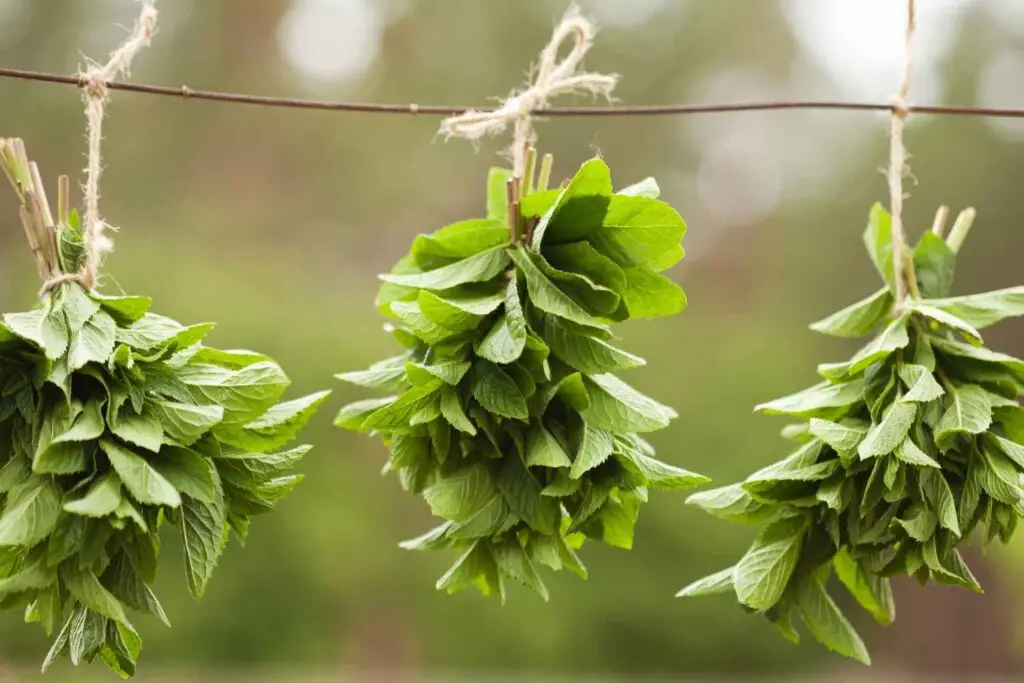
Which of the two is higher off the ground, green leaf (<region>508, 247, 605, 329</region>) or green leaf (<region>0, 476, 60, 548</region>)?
green leaf (<region>508, 247, 605, 329</region>)

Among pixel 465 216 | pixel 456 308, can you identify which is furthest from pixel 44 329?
pixel 465 216

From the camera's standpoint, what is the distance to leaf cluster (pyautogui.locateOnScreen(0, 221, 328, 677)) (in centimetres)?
56

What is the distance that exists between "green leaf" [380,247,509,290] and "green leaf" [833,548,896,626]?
1.10ft

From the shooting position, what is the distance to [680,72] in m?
3.02

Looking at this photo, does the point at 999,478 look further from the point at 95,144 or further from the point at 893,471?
the point at 95,144

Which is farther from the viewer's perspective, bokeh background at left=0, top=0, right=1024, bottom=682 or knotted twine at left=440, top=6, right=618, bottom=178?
bokeh background at left=0, top=0, right=1024, bottom=682

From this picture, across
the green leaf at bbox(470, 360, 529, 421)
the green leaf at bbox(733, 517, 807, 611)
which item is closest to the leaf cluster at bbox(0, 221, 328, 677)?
the green leaf at bbox(470, 360, 529, 421)

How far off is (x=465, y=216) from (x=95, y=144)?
83.5 inches

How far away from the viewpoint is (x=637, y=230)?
2.07 ft

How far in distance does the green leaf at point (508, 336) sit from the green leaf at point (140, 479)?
0.20m

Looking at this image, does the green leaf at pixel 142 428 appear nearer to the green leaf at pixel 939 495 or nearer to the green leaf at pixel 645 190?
the green leaf at pixel 645 190

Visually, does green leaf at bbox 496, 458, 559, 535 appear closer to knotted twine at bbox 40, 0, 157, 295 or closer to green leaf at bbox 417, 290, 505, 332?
green leaf at bbox 417, 290, 505, 332

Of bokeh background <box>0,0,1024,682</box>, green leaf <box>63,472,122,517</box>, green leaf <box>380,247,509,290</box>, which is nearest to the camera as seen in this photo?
green leaf <box>63,472,122,517</box>

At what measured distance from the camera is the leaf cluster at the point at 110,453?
560 mm
